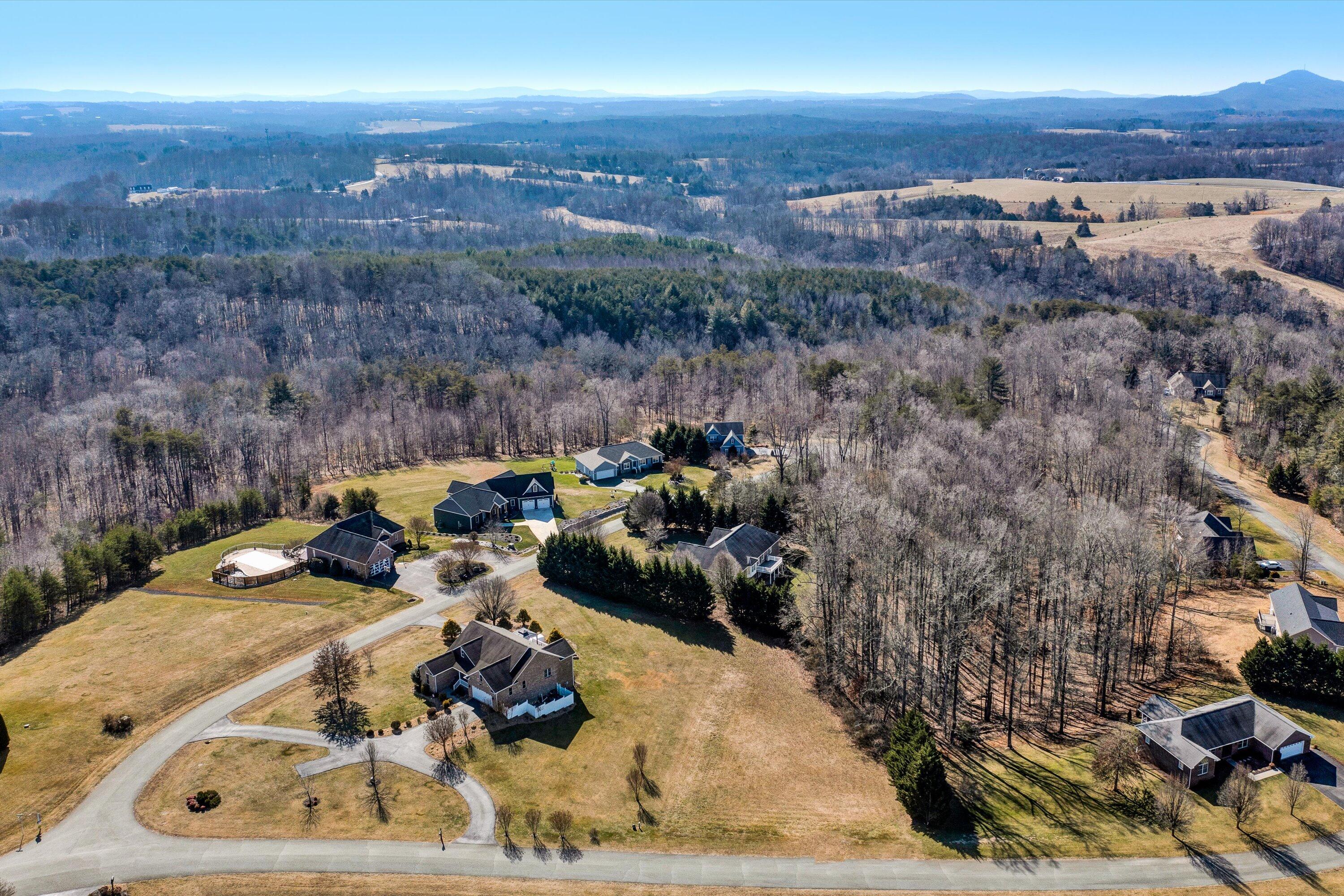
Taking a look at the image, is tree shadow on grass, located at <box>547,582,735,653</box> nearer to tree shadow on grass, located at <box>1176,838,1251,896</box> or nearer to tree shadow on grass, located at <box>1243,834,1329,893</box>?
tree shadow on grass, located at <box>1176,838,1251,896</box>

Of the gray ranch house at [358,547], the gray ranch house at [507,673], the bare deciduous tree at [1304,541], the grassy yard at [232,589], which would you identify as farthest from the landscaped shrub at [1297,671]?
the gray ranch house at [358,547]

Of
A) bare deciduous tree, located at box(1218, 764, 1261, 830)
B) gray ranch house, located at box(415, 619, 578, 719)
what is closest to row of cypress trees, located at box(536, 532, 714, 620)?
gray ranch house, located at box(415, 619, 578, 719)

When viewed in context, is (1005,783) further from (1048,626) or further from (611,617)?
(611,617)

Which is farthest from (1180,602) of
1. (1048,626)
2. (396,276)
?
(396,276)

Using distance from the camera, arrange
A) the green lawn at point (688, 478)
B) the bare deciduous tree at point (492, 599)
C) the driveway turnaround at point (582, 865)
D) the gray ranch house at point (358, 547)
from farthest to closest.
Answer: the green lawn at point (688, 478) < the gray ranch house at point (358, 547) < the bare deciduous tree at point (492, 599) < the driveway turnaround at point (582, 865)

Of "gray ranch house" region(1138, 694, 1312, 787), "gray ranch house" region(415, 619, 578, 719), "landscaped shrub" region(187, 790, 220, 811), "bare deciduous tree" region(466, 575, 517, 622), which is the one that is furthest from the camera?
"bare deciduous tree" region(466, 575, 517, 622)

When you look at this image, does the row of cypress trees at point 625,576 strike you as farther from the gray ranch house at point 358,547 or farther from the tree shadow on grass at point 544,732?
the tree shadow on grass at point 544,732
